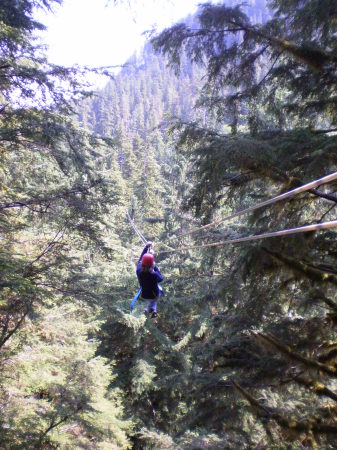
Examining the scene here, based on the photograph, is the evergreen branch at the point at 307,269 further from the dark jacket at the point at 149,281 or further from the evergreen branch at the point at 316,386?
the dark jacket at the point at 149,281

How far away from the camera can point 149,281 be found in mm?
4504

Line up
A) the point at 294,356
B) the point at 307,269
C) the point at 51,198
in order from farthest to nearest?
the point at 51,198, the point at 307,269, the point at 294,356

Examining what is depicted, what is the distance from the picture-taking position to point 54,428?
7.97 meters

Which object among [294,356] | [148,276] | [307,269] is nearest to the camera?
[294,356]

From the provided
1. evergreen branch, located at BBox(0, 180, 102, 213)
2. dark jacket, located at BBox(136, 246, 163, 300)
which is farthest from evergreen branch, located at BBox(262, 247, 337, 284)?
evergreen branch, located at BBox(0, 180, 102, 213)

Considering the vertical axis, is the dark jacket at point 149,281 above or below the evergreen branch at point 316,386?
above

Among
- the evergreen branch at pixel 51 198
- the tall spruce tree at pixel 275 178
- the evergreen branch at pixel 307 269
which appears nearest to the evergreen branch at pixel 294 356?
the tall spruce tree at pixel 275 178

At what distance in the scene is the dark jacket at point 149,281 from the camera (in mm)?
4457

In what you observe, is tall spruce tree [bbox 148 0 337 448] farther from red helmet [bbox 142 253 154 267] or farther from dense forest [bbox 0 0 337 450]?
red helmet [bbox 142 253 154 267]

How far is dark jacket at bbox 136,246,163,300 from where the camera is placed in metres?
4.46

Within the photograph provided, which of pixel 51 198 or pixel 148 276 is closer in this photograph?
pixel 148 276

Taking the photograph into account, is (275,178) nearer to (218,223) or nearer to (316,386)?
(218,223)

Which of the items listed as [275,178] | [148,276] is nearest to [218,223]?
[148,276]

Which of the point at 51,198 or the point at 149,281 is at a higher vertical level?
the point at 51,198
